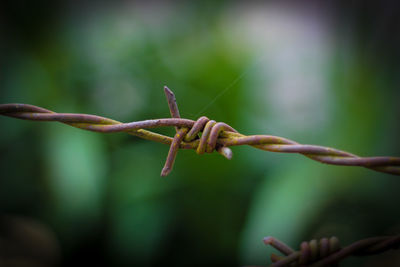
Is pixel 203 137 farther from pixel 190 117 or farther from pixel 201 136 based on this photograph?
pixel 190 117

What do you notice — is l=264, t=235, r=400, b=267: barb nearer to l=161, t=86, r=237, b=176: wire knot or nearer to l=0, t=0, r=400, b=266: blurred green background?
l=161, t=86, r=237, b=176: wire knot

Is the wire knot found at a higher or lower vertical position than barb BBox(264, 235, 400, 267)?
higher

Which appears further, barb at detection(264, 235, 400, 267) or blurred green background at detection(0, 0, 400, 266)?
blurred green background at detection(0, 0, 400, 266)

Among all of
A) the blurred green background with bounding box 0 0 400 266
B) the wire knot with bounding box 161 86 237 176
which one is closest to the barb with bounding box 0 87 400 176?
the wire knot with bounding box 161 86 237 176

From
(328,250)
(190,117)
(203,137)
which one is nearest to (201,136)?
(203,137)

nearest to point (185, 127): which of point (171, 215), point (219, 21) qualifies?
point (171, 215)

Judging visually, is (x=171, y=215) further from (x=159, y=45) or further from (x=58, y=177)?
(x=159, y=45)

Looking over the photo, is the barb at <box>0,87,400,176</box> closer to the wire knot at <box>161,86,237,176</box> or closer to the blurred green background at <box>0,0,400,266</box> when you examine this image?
the wire knot at <box>161,86,237,176</box>
